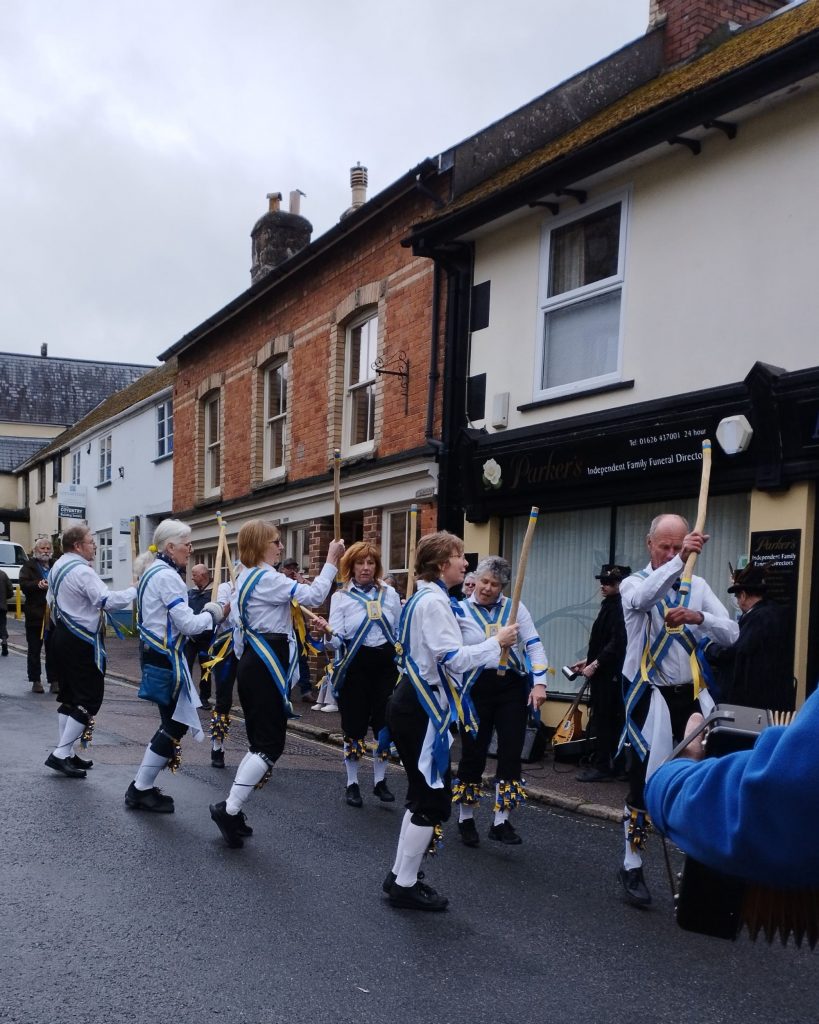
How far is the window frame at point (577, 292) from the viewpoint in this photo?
986 cm

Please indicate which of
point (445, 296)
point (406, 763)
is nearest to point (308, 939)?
point (406, 763)

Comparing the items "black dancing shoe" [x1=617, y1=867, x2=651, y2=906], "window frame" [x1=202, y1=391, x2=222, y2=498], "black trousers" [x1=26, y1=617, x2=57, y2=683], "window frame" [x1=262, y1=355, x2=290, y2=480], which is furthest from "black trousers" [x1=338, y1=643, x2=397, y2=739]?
"window frame" [x1=202, y1=391, x2=222, y2=498]

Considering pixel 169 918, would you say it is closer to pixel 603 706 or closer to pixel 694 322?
pixel 603 706

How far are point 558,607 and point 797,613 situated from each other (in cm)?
314

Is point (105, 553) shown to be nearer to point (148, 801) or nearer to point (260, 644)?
point (148, 801)

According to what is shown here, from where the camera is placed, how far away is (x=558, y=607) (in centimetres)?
1058

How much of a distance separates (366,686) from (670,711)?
3.11m

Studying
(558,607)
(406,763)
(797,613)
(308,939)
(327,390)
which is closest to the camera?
(308,939)

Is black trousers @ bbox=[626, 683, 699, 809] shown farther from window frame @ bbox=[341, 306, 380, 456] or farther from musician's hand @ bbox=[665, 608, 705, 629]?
window frame @ bbox=[341, 306, 380, 456]

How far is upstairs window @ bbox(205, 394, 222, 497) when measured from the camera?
62.6 feet

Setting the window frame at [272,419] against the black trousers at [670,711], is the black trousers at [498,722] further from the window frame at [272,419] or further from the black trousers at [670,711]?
the window frame at [272,419]

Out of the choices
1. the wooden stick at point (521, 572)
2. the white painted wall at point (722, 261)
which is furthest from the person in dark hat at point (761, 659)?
the white painted wall at point (722, 261)

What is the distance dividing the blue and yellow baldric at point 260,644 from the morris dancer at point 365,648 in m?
1.48

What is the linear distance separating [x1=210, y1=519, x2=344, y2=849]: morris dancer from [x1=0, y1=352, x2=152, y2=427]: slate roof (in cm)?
5556
